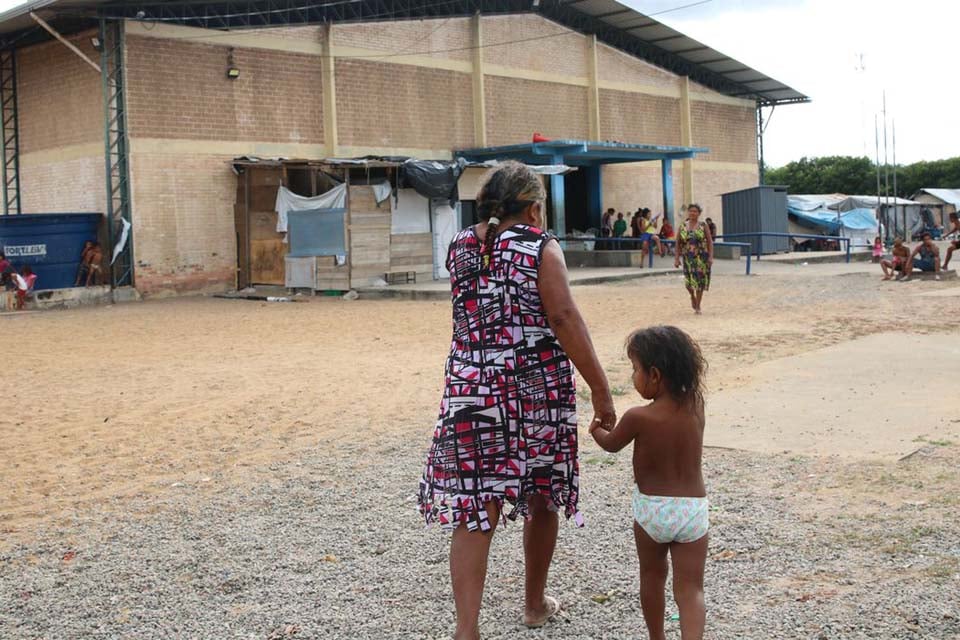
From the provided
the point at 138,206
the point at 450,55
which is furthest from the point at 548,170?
the point at 138,206

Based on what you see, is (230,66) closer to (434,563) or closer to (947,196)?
(434,563)

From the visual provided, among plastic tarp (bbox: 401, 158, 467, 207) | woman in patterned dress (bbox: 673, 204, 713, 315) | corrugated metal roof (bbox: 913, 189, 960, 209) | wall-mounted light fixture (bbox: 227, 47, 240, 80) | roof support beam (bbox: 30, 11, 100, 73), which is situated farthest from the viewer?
corrugated metal roof (bbox: 913, 189, 960, 209)

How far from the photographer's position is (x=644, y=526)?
3.38 m

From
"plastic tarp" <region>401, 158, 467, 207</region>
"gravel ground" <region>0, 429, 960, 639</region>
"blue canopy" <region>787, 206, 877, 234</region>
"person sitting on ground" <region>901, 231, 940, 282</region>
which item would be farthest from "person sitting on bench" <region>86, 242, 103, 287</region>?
"blue canopy" <region>787, 206, 877, 234</region>

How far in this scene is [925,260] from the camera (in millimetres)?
20750

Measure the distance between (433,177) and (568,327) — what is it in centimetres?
1923

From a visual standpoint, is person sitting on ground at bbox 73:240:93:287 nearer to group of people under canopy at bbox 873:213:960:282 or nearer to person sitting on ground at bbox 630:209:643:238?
person sitting on ground at bbox 630:209:643:238

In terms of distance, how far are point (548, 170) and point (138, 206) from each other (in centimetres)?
885

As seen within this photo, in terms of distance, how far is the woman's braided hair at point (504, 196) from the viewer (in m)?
3.64

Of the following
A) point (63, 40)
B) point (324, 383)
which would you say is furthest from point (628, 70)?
point (324, 383)

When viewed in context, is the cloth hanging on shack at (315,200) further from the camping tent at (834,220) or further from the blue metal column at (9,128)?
the camping tent at (834,220)

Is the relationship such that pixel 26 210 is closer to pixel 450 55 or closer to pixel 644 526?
pixel 450 55

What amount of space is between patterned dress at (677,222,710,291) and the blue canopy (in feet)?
86.0

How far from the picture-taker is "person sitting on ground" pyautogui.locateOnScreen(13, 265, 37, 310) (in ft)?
65.1
